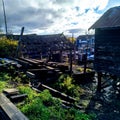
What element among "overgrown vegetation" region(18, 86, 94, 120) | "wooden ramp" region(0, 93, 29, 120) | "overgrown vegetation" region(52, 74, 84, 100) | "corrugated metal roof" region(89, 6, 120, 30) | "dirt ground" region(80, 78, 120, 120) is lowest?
"dirt ground" region(80, 78, 120, 120)

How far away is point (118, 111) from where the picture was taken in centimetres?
1017

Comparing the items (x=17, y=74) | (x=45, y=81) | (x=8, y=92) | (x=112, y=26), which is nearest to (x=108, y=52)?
(x=112, y=26)

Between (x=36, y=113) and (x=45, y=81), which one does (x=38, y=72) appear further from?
(x=36, y=113)

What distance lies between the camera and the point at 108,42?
480 inches

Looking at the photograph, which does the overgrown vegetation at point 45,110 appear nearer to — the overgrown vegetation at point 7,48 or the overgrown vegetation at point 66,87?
the overgrown vegetation at point 66,87

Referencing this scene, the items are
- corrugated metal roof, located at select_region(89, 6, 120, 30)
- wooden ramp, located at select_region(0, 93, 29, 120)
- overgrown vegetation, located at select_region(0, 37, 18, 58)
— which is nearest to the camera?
wooden ramp, located at select_region(0, 93, 29, 120)

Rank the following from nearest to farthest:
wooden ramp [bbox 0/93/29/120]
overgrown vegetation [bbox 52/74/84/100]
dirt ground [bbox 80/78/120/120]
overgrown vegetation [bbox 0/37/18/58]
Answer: wooden ramp [bbox 0/93/29/120], dirt ground [bbox 80/78/120/120], overgrown vegetation [bbox 52/74/84/100], overgrown vegetation [bbox 0/37/18/58]

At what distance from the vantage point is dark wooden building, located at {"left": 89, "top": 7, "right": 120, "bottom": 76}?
38.2ft

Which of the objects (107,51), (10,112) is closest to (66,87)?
(107,51)

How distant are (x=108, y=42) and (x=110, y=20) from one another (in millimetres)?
1316

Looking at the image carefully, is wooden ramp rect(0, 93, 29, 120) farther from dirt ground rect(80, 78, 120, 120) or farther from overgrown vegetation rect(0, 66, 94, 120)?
dirt ground rect(80, 78, 120, 120)

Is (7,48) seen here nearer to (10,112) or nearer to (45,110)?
(45,110)

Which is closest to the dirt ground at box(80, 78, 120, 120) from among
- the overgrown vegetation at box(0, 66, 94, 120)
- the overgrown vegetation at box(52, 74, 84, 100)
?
the overgrown vegetation at box(52, 74, 84, 100)

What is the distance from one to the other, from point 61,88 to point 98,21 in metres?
4.95
